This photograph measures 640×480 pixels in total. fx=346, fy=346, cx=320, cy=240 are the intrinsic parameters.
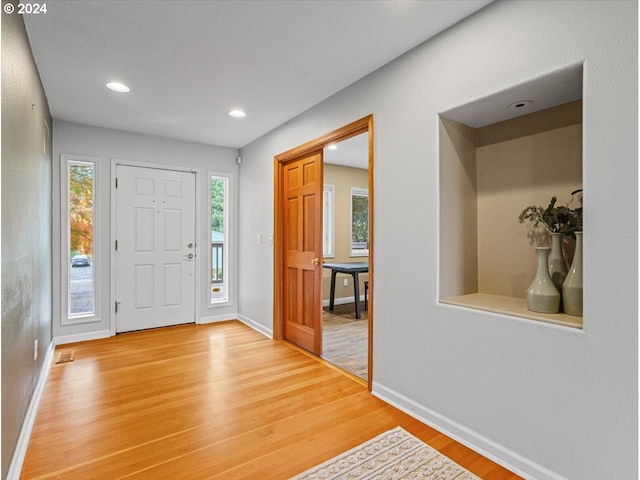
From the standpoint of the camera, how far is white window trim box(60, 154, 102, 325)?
12.5 ft

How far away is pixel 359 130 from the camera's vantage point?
285 centimetres

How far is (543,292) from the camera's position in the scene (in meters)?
1.80

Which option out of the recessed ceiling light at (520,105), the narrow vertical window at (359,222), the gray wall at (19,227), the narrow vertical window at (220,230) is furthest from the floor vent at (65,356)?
the narrow vertical window at (359,222)

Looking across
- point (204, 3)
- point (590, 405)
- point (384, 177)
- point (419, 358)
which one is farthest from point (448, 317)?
point (204, 3)

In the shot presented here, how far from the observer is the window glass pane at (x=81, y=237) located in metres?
4.00

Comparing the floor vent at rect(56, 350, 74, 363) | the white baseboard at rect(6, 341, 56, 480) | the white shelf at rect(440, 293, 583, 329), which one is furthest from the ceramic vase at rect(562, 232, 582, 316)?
the floor vent at rect(56, 350, 74, 363)

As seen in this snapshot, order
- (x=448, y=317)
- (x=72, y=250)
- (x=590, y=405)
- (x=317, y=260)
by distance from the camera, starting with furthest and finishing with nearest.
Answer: (x=72, y=250), (x=317, y=260), (x=448, y=317), (x=590, y=405)

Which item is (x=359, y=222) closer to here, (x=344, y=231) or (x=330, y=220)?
(x=344, y=231)

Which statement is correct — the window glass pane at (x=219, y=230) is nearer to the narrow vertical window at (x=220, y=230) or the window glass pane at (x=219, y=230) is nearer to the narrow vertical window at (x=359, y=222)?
the narrow vertical window at (x=220, y=230)

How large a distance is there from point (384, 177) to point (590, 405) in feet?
5.67

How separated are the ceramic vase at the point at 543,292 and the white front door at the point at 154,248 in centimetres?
405

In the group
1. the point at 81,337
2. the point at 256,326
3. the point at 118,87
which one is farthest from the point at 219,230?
the point at 118,87

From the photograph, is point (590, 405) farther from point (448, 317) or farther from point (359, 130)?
point (359, 130)

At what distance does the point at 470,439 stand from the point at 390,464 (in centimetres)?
51
